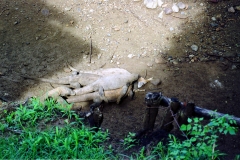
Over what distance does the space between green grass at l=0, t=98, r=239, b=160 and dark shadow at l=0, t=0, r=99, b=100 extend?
958 millimetres

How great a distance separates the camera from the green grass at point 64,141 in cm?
311

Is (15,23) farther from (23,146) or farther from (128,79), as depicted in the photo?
(23,146)

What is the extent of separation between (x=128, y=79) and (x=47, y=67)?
A: 1.45 metres

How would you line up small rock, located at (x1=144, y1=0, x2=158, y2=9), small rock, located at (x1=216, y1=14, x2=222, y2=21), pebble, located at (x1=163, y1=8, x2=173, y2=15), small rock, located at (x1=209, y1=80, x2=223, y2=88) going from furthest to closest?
small rock, located at (x1=144, y1=0, x2=158, y2=9) < pebble, located at (x1=163, y1=8, x2=173, y2=15) < small rock, located at (x1=216, y1=14, x2=222, y2=21) < small rock, located at (x1=209, y1=80, x2=223, y2=88)

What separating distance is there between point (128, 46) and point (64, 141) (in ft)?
8.75

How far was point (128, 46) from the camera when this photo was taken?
5699mm

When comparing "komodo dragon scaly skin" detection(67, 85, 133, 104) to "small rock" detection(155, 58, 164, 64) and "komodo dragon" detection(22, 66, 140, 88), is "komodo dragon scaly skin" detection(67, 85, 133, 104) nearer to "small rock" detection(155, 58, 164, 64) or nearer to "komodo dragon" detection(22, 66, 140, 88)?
"komodo dragon" detection(22, 66, 140, 88)

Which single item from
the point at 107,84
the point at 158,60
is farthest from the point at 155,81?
the point at 107,84

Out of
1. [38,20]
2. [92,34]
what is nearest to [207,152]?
[92,34]

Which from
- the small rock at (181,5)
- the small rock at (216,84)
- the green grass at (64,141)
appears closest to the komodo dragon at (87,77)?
the green grass at (64,141)

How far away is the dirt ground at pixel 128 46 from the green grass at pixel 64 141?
685 millimetres

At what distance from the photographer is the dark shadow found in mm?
5207

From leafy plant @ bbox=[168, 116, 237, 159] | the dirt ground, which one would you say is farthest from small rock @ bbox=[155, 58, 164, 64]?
leafy plant @ bbox=[168, 116, 237, 159]

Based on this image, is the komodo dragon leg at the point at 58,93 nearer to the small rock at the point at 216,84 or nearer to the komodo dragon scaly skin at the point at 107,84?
the komodo dragon scaly skin at the point at 107,84
